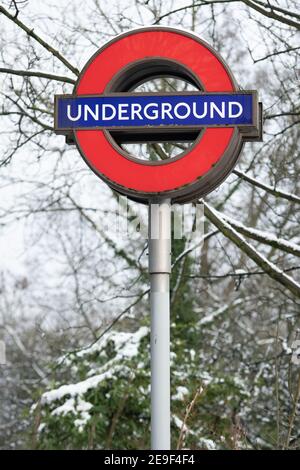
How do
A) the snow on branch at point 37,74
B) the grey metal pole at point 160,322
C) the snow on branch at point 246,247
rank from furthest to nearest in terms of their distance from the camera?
the snow on branch at point 246,247, the snow on branch at point 37,74, the grey metal pole at point 160,322

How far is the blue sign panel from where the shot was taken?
4516mm

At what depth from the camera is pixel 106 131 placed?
4574mm

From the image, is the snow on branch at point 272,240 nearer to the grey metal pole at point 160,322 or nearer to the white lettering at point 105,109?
the grey metal pole at point 160,322

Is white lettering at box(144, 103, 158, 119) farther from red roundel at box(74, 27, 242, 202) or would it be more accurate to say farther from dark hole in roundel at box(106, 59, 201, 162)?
red roundel at box(74, 27, 242, 202)

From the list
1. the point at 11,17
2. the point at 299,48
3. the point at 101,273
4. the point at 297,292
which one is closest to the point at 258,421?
the point at 101,273

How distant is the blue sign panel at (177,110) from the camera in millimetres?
4516

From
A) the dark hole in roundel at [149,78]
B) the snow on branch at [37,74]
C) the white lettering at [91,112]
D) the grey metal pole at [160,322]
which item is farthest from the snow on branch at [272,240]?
the white lettering at [91,112]

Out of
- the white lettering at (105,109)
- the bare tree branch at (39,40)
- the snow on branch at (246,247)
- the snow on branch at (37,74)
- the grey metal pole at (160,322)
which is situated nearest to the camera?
the grey metal pole at (160,322)

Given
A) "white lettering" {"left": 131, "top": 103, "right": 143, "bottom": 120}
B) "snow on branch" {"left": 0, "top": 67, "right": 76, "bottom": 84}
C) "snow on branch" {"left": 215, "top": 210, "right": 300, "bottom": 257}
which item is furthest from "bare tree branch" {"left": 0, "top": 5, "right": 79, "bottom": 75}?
"white lettering" {"left": 131, "top": 103, "right": 143, "bottom": 120}

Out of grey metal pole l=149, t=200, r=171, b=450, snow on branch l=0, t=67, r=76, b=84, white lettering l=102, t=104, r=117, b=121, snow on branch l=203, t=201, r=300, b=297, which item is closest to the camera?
grey metal pole l=149, t=200, r=171, b=450

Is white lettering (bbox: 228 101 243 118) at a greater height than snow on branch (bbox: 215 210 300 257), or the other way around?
white lettering (bbox: 228 101 243 118)
